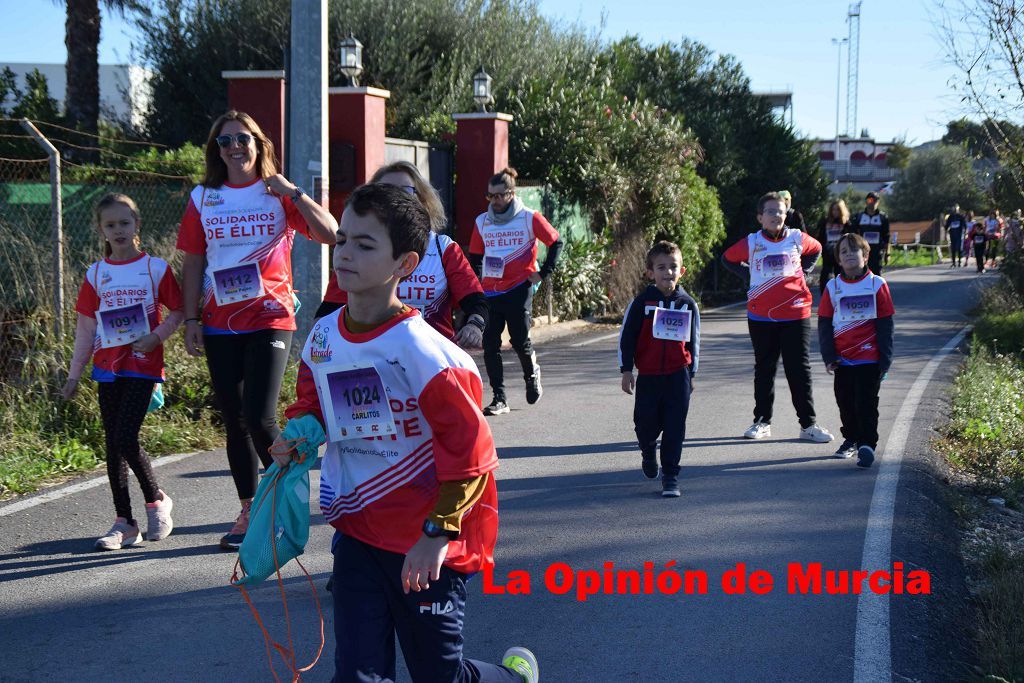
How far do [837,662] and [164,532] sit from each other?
349 cm

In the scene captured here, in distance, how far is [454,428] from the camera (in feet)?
9.77

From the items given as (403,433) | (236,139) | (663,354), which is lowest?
(663,354)

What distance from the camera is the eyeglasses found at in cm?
543

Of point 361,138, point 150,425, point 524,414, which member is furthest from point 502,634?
point 361,138

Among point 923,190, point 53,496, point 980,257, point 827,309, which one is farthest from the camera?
point 923,190

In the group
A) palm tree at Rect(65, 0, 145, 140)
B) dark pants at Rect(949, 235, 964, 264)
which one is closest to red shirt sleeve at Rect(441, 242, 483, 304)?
palm tree at Rect(65, 0, 145, 140)

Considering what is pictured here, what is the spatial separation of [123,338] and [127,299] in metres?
0.21

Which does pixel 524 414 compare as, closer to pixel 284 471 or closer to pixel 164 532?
pixel 164 532

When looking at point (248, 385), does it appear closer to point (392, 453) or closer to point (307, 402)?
point (307, 402)

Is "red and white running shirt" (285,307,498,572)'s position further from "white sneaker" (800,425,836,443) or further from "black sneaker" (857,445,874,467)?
"white sneaker" (800,425,836,443)

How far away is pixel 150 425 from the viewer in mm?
8234

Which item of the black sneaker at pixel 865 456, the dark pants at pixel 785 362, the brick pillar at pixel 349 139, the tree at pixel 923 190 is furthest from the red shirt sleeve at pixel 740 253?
the tree at pixel 923 190

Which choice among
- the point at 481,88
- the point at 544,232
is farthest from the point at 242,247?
the point at 481,88

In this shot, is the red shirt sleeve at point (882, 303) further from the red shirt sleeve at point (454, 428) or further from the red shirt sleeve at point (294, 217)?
the red shirt sleeve at point (454, 428)
